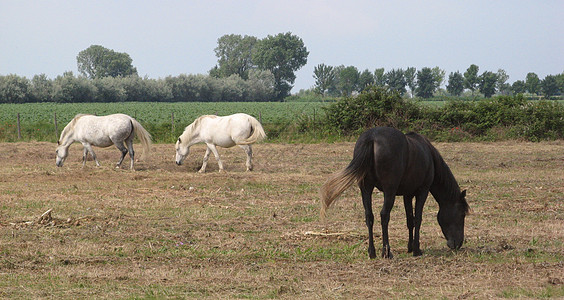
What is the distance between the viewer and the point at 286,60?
355 ft

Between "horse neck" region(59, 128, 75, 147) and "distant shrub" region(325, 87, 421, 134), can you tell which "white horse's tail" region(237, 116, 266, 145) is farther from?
"distant shrub" region(325, 87, 421, 134)

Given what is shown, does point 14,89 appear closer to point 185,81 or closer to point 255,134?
point 185,81

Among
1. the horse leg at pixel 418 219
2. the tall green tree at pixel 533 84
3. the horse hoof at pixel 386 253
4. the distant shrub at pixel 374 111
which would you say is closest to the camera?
the horse hoof at pixel 386 253

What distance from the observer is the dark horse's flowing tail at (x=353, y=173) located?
668cm

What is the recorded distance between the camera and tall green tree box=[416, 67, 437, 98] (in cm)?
Result: 8962

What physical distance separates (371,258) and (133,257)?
9.44 feet

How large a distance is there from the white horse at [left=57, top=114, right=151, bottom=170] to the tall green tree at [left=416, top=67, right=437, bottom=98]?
77.2 metres

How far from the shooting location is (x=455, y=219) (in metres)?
7.36

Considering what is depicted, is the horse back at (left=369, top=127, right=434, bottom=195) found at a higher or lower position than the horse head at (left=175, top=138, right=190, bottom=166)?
higher

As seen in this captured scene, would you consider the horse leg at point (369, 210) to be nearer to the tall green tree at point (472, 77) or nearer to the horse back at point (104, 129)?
the horse back at point (104, 129)

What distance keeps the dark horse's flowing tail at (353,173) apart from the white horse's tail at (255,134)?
954 centimetres

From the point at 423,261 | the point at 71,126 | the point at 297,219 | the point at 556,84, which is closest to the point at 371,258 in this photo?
the point at 423,261

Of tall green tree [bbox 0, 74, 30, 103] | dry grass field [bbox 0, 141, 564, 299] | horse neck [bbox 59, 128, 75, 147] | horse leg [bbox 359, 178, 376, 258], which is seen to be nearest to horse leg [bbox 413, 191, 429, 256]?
dry grass field [bbox 0, 141, 564, 299]

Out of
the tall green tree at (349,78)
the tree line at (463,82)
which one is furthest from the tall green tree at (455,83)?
the tall green tree at (349,78)
